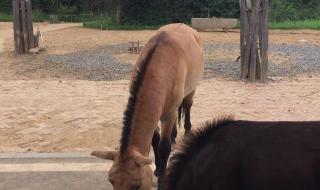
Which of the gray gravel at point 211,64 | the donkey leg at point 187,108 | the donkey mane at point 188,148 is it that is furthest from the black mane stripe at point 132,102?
the gray gravel at point 211,64

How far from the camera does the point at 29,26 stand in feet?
57.4

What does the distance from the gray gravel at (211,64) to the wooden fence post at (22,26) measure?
128 cm

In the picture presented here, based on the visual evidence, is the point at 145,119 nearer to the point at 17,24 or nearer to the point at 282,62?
the point at 282,62

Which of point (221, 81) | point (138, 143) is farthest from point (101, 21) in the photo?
point (138, 143)

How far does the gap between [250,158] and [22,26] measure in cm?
1591

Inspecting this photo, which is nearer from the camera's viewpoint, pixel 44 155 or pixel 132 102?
pixel 132 102

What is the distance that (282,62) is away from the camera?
1469cm

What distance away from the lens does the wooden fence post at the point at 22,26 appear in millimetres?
17036

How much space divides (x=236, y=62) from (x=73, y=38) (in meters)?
10.6

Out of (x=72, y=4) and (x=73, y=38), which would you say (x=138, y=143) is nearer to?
(x=73, y=38)

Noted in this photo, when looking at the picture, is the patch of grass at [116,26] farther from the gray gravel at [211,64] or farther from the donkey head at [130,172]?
the donkey head at [130,172]

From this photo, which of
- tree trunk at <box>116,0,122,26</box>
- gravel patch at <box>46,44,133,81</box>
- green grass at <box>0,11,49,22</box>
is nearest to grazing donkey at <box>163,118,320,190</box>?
gravel patch at <box>46,44,133,81</box>

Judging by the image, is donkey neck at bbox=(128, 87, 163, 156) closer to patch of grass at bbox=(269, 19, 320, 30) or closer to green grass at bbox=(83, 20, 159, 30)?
patch of grass at bbox=(269, 19, 320, 30)

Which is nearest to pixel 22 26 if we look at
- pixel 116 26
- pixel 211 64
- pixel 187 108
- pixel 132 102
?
pixel 211 64
